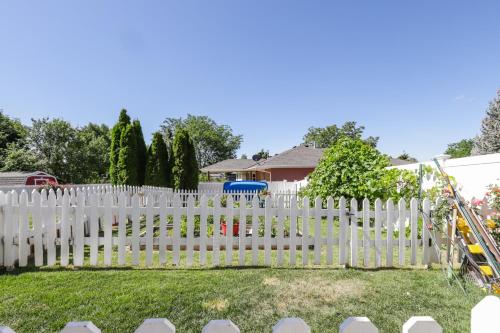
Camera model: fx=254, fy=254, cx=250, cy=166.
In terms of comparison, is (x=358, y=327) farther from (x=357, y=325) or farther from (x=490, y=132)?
(x=490, y=132)

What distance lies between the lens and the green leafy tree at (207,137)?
179 feet

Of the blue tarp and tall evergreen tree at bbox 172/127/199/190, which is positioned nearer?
the blue tarp

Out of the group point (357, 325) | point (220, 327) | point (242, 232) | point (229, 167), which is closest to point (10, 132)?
point (229, 167)

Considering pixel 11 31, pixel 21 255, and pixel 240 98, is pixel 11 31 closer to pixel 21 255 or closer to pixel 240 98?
Answer: pixel 21 255

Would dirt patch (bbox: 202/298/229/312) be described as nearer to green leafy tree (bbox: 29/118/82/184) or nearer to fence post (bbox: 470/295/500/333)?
fence post (bbox: 470/295/500/333)

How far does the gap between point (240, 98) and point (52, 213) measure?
25.2m

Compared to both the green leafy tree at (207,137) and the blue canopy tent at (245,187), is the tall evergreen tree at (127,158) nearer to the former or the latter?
the blue canopy tent at (245,187)

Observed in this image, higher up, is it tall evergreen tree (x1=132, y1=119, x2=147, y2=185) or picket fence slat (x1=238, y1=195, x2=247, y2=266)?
tall evergreen tree (x1=132, y1=119, x2=147, y2=185)

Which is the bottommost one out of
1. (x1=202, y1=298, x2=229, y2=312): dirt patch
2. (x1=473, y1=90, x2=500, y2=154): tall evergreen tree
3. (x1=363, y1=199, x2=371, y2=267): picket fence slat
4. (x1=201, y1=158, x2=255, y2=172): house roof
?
(x1=202, y1=298, x2=229, y2=312): dirt patch

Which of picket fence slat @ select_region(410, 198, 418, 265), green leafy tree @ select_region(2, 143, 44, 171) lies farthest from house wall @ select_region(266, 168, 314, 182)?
green leafy tree @ select_region(2, 143, 44, 171)

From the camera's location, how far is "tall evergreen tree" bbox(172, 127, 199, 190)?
1605 cm

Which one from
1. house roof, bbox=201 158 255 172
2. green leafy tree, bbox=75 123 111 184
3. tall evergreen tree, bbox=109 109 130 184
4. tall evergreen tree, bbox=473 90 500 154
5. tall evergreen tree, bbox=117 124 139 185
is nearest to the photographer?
tall evergreen tree, bbox=117 124 139 185

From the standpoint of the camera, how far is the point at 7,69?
1692 centimetres

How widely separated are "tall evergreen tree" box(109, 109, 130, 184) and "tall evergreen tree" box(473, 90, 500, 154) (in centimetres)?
2874
